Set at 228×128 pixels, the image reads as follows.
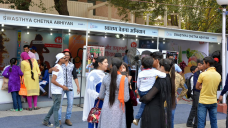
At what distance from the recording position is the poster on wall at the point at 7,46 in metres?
12.2

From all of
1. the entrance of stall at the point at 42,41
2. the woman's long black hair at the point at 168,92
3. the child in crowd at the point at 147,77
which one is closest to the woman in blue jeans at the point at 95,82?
the child in crowd at the point at 147,77

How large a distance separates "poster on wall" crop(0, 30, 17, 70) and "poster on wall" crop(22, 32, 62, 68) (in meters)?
0.50

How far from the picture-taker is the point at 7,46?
483 inches

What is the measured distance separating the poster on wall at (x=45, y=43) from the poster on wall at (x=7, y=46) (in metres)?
0.50

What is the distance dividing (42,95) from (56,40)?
3.31 m

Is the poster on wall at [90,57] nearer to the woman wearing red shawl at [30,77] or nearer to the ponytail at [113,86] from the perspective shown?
the woman wearing red shawl at [30,77]

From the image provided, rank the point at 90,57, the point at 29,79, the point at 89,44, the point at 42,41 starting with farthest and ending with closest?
the point at 89,44 → the point at 42,41 → the point at 90,57 → the point at 29,79

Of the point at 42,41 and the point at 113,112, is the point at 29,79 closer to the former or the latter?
the point at 42,41

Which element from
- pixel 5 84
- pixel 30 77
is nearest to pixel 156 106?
pixel 30 77

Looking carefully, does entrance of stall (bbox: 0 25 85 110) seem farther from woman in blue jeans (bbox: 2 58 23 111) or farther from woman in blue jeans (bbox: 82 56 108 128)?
woman in blue jeans (bbox: 82 56 108 128)

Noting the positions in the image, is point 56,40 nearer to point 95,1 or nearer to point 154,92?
point 95,1

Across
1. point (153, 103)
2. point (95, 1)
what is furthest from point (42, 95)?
point (95, 1)

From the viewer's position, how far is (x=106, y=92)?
4.61 metres

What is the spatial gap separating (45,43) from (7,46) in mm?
1704
